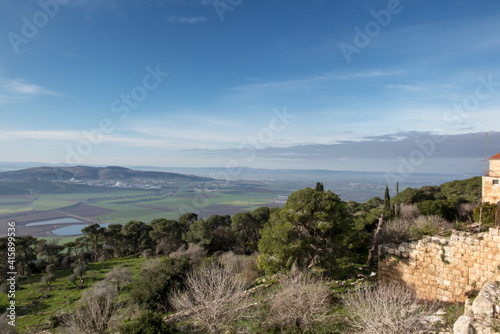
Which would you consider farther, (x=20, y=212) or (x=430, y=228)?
(x=20, y=212)

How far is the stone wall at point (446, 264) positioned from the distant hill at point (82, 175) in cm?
8572

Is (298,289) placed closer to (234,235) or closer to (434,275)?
(434,275)

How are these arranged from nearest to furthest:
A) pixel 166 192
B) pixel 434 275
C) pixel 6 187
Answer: pixel 434 275 → pixel 6 187 → pixel 166 192

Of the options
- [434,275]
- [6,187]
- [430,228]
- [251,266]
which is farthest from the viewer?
[6,187]

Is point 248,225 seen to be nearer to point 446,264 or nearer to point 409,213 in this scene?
point 409,213

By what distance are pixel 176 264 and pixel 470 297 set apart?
43.8ft

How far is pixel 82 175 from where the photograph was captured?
86812 mm

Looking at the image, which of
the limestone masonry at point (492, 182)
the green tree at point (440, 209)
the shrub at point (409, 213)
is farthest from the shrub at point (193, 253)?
the limestone masonry at point (492, 182)

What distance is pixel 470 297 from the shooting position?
8.62m

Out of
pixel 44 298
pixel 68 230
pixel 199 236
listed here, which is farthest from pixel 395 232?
pixel 68 230

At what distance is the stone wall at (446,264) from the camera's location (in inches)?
329

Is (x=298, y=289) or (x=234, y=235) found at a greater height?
(x=298, y=289)

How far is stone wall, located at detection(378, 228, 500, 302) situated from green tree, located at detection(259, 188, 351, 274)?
2.20 meters

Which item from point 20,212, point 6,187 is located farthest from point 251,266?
point 6,187
